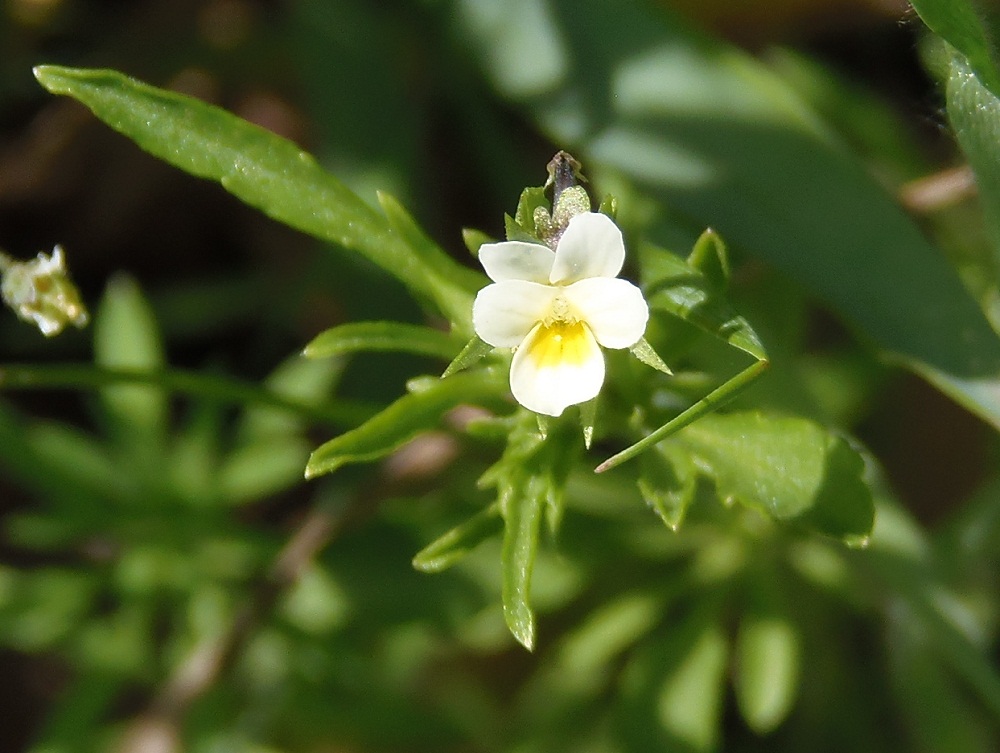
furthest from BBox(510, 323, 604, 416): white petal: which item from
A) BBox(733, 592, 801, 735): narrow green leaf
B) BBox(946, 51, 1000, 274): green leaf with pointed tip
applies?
BBox(733, 592, 801, 735): narrow green leaf

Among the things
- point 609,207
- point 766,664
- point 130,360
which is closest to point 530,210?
point 609,207

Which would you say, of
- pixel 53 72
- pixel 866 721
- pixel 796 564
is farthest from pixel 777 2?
pixel 53 72

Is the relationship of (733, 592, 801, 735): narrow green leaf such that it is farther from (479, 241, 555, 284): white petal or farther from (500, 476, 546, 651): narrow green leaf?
(479, 241, 555, 284): white petal

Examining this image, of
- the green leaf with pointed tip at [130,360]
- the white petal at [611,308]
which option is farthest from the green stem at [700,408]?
the green leaf with pointed tip at [130,360]

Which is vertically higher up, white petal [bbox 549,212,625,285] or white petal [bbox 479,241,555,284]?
white petal [bbox 549,212,625,285]

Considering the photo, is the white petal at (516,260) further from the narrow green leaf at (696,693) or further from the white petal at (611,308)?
the narrow green leaf at (696,693)

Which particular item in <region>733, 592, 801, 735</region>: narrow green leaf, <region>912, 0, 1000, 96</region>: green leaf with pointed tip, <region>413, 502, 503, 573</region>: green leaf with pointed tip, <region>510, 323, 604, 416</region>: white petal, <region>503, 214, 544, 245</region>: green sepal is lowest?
<region>733, 592, 801, 735</region>: narrow green leaf

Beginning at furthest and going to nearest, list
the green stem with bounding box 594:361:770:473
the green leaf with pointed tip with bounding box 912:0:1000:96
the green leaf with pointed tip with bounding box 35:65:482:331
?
1. the green leaf with pointed tip with bounding box 35:65:482:331
2. the green leaf with pointed tip with bounding box 912:0:1000:96
3. the green stem with bounding box 594:361:770:473

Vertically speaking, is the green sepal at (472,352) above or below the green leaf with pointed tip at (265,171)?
above

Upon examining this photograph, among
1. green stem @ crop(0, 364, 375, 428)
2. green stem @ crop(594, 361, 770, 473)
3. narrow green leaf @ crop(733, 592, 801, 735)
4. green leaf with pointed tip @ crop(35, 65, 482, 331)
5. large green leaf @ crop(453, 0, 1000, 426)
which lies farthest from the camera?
narrow green leaf @ crop(733, 592, 801, 735)
